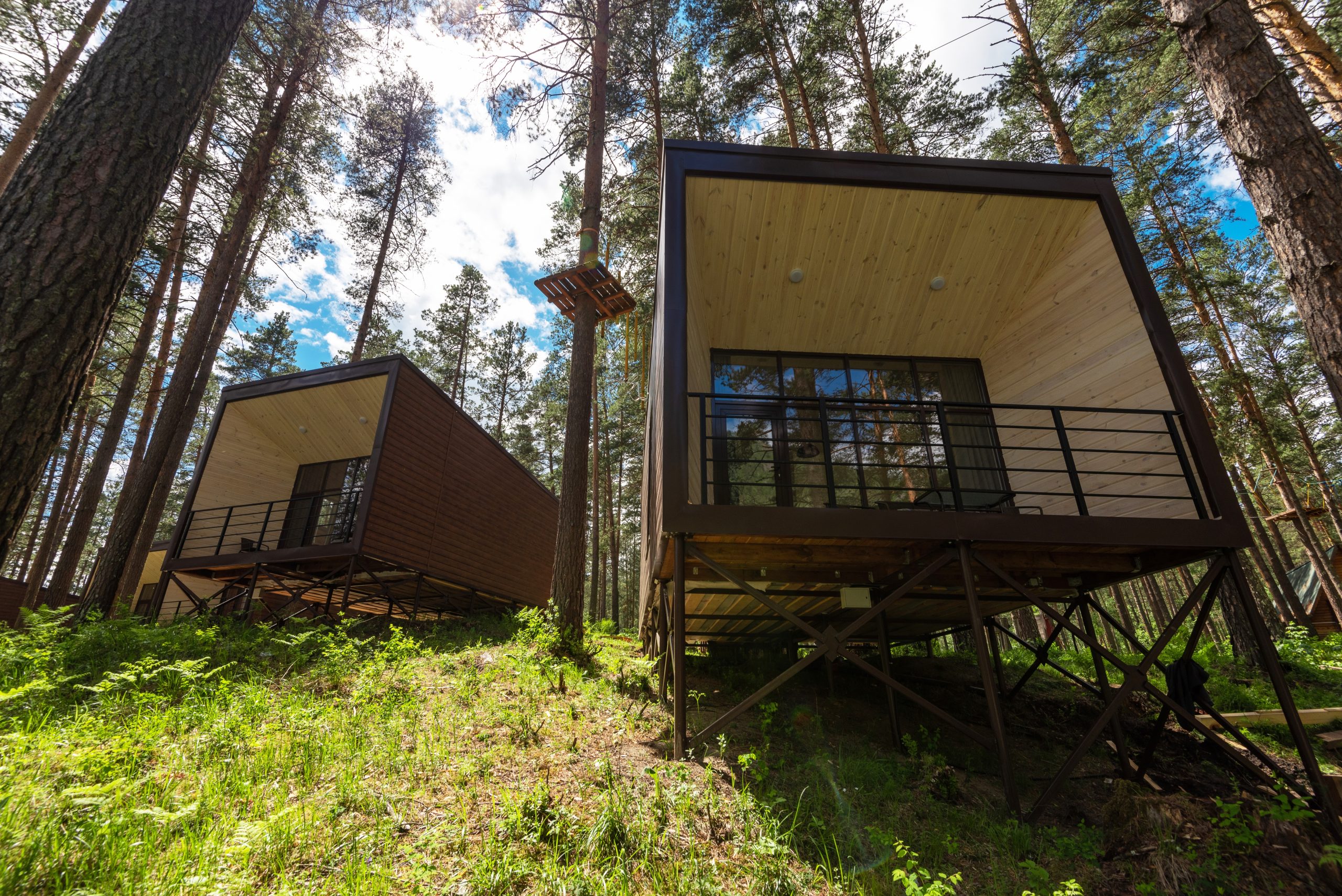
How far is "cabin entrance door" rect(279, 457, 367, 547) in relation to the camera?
12.6 m

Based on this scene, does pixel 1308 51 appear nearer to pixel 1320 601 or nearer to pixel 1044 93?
pixel 1044 93

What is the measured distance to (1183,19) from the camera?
555cm

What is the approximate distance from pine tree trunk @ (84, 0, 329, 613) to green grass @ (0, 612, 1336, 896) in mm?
4329

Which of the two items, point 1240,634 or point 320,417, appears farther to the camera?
point 320,417

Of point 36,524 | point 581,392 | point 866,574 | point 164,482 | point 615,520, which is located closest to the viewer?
point 866,574

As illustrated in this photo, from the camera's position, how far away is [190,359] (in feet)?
35.8

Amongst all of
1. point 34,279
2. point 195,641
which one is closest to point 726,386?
point 34,279

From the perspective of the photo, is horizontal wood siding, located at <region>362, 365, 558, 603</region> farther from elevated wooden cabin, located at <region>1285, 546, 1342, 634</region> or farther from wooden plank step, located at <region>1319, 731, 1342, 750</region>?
elevated wooden cabin, located at <region>1285, 546, 1342, 634</region>

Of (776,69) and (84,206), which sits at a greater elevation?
(776,69)

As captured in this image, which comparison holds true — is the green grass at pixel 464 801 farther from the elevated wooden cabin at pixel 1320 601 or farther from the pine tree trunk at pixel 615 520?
the elevated wooden cabin at pixel 1320 601

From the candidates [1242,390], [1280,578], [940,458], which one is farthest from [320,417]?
[1280,578]

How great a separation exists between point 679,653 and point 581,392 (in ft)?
18.0

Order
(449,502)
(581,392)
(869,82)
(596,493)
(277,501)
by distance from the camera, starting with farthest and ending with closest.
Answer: (596,493) < (449,502) < (869,82) < (277,501) < (581,392)

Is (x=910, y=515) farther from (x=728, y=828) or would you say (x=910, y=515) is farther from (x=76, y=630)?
(x=76, y=630)
